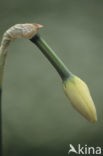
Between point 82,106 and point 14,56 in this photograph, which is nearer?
point 82,106

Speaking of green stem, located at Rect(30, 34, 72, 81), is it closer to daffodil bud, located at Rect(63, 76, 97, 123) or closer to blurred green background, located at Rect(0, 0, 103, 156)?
daffodil bud, located at Rect(63, 76, 97, 123)

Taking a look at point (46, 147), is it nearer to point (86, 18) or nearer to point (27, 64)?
point (27, 64)

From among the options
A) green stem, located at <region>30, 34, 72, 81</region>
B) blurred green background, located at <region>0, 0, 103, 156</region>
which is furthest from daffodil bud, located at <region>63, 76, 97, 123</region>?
blurred green background, located at <region>0, 0, 103, 156</region>

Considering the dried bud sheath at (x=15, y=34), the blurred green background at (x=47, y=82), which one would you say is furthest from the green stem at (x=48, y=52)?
the blurred green background at (x=47, y=82)

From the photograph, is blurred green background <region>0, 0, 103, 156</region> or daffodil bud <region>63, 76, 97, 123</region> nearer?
daffodil bud <region>63, 76, 97, 123</region>

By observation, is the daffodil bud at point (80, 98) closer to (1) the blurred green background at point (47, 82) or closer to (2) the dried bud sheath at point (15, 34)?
(2) the dried bud sheath at point (15, 34)

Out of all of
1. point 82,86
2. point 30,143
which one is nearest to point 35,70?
point 30,143
